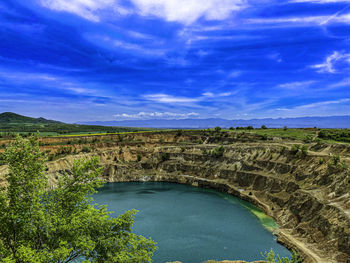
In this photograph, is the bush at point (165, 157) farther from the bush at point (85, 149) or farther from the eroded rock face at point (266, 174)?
the bush at point (85, 149)

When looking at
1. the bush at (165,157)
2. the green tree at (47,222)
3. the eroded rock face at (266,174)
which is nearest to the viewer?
the green tree at (47,222)

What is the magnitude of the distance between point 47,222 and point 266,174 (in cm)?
6085

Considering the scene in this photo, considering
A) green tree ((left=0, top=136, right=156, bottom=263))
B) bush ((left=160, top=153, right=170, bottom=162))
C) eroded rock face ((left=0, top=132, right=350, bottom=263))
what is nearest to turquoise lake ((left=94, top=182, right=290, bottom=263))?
eroded rock face ((left=0, top=132, right=350, bottom=263))

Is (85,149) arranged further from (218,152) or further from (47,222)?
(47,222)

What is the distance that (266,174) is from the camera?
→ 63625 mm

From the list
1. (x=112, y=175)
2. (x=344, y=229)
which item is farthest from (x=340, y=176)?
(x=112, y=175)

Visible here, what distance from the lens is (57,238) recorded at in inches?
568

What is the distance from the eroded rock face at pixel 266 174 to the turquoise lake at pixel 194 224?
4633 mm

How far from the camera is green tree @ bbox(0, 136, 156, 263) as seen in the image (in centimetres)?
1339

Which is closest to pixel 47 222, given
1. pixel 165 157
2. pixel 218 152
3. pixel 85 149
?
→ pixel 218 152

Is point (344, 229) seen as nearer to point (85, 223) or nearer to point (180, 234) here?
point (180, 234)

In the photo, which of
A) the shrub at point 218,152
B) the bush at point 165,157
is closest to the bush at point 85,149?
the bush at point 165,157

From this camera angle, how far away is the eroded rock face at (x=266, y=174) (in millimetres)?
→ 35438

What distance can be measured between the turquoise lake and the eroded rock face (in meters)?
4.63
